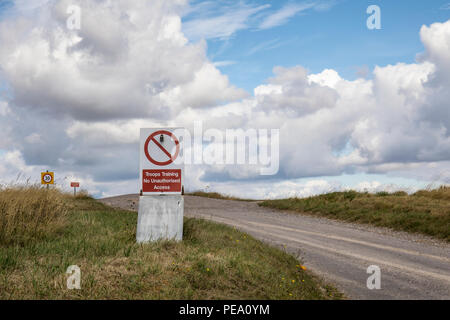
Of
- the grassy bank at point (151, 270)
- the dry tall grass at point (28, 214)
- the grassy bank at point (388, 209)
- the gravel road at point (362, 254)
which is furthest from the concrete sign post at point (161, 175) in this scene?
the grassy bank at point (388, 209)

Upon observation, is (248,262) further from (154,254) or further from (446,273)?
(446,273)

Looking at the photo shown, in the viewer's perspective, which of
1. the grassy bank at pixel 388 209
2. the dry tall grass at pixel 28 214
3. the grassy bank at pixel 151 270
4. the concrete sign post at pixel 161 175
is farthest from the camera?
the grassy bank at pixel 388 209

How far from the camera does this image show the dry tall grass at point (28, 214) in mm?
10164

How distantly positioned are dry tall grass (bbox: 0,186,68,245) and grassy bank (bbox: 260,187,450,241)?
1209cm

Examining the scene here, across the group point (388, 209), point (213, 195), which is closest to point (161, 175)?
point (388, 209)

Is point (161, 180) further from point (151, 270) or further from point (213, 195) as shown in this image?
point (213, 195)

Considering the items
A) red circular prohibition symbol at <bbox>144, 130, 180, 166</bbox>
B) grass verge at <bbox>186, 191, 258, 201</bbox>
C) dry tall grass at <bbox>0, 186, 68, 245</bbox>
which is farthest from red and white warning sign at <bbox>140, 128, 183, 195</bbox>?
grass verge at <bbox>186, 191, 258, 201</bbox>

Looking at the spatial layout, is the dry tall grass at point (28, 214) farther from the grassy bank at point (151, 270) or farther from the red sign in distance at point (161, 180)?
the red sign in distance at point (161, 180)

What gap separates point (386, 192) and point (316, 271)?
55.0ft

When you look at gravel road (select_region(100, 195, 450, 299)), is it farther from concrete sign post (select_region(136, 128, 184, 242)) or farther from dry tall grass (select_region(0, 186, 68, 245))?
dry tall grass (select_region(0, 186, 68, 245))

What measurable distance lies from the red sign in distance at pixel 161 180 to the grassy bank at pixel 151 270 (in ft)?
4.04

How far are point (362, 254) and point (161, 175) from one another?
5807 mm

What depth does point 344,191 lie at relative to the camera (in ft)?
81.0
